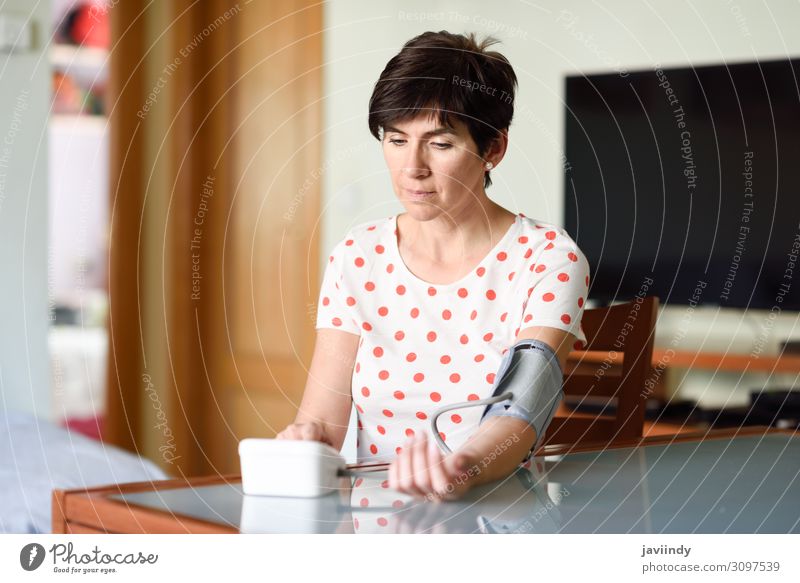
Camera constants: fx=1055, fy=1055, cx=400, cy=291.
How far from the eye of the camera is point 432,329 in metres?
1.08

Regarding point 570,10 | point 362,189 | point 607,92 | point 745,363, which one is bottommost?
point 745,363

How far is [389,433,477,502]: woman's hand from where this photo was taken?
69cm

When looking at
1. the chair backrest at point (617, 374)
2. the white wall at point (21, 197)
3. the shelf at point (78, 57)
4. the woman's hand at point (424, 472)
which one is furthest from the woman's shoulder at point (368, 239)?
the shelf at point (78, 57)

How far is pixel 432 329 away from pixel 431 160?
18 centimetres

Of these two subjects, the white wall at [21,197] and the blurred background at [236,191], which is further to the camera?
the white wall at [21,197]

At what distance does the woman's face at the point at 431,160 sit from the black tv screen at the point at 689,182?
4.05ft

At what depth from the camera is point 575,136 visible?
235cm

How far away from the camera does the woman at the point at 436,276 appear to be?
1003 mm

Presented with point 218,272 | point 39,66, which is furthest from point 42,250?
point 218,272

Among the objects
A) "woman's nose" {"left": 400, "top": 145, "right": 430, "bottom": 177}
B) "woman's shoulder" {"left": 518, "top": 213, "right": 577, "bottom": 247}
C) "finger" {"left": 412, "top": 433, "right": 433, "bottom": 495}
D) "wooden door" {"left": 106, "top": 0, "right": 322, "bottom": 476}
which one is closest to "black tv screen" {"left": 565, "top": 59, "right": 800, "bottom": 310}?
"wooden door" {"left": 106, "top": 0, "right": 322, "bottom": 476}

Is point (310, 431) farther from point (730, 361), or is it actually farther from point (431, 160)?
point (730, 361)

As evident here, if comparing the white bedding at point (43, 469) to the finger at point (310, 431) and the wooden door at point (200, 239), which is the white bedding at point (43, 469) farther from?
the wooden door at point (200, 239)
